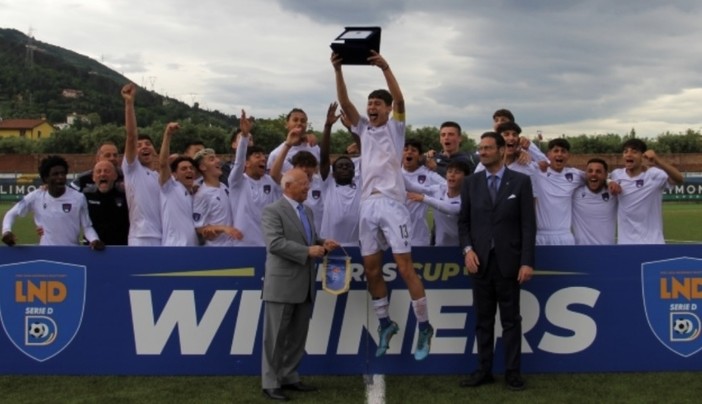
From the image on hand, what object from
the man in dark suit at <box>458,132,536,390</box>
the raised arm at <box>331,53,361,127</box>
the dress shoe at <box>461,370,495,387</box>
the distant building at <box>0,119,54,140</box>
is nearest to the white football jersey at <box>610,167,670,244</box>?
the man in dark suit at <box>458,132,536,390</box>

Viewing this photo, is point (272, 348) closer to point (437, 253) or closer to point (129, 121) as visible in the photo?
point (437, 253)

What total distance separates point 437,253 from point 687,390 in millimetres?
2498

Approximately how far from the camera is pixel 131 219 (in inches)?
272

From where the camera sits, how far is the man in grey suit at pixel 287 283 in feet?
17.7

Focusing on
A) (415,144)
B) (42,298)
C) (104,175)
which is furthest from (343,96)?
(42,298)

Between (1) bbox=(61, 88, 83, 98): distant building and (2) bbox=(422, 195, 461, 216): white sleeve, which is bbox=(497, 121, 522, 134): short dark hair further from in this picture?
(1) bbox=(61, 88, 83, 98): distant building

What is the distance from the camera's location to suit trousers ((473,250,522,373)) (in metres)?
5.68

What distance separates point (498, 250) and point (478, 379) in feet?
3.92

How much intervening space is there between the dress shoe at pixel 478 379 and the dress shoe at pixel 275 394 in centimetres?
162

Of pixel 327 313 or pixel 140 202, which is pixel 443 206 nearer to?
pixel 327 313

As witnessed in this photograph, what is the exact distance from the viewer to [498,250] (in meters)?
5.65

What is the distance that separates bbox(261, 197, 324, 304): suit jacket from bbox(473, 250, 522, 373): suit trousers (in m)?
1.59

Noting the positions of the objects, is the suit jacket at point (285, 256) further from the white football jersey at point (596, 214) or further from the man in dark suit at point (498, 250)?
the white football jersey at point (596, 214)

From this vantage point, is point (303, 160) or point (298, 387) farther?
point (303, 160)
